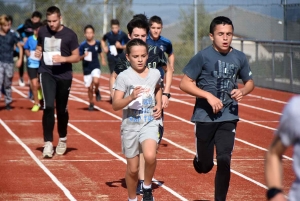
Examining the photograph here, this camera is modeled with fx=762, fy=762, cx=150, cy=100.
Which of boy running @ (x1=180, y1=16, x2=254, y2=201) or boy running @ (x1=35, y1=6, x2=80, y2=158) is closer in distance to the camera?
boy running @ (x1=180, y1=16, x2=254, y2=201)

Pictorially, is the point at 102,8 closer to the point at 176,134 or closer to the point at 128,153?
the point at 176,134

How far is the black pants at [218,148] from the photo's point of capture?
7.63m

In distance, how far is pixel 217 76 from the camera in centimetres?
781

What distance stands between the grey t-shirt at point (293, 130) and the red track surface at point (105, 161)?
15.3 feet

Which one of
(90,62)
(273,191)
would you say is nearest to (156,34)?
(273,191)

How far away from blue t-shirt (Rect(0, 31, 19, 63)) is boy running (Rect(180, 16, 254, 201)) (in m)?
11.1

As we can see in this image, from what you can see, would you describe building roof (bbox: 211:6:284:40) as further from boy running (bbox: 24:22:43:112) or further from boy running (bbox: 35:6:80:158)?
boy running (bbox: 35:6:80:158)

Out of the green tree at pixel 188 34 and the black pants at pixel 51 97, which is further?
the green tree at pixel 188 34

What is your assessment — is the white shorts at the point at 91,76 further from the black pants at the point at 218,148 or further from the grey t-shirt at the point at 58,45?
the black pants at the point at 218,148

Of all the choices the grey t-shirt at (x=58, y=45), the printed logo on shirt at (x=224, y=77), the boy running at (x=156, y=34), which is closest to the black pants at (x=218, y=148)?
the printed logo on shirt at (x=224, y=77)

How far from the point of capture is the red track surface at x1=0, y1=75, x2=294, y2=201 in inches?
363

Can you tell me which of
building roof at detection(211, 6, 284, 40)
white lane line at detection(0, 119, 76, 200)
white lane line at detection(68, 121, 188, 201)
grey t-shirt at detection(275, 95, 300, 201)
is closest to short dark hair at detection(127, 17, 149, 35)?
white lane line at detection(68, 121, 188, 201)

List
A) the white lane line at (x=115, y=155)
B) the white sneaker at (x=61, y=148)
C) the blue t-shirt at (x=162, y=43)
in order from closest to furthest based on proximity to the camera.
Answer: the white lane line at (x=115, y=155)
the blue t-shirt at (x=162, y=43)
the white sneaker at (x=61, y=148)

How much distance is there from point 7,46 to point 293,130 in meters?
15.0
